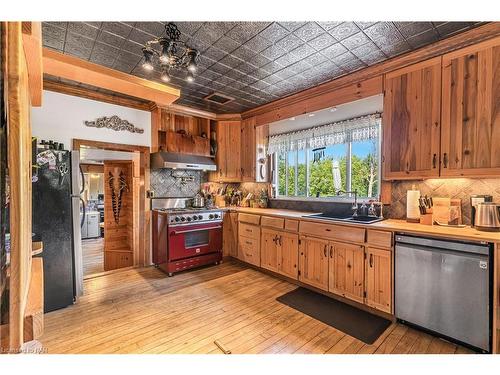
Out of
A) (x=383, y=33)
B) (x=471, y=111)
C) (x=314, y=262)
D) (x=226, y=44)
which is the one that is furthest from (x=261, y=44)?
(x=314, y=262)

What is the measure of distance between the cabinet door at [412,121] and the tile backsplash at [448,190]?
10.7 inches

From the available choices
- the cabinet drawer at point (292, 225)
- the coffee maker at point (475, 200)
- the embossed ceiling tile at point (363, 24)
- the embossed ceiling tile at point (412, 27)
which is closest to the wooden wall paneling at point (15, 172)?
the embossed ceiling tile at point (363, 24)

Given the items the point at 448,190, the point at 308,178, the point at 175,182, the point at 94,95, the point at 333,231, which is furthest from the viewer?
the point at 175,182

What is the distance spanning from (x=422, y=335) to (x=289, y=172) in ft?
9.08

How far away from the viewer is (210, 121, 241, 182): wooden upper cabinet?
14.4 feet

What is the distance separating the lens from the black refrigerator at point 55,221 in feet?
7.79

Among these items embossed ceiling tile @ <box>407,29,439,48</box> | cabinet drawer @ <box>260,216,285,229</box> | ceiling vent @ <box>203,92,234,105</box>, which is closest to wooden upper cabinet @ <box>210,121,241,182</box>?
ceiling vent @ <box>203,92,234,105</box>

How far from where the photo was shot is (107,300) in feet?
8.73

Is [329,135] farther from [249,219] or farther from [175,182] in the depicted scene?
[175,182]

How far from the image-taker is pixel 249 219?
371 centimetres

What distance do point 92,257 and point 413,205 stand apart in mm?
5475

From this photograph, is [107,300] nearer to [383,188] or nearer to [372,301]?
[372,301]
